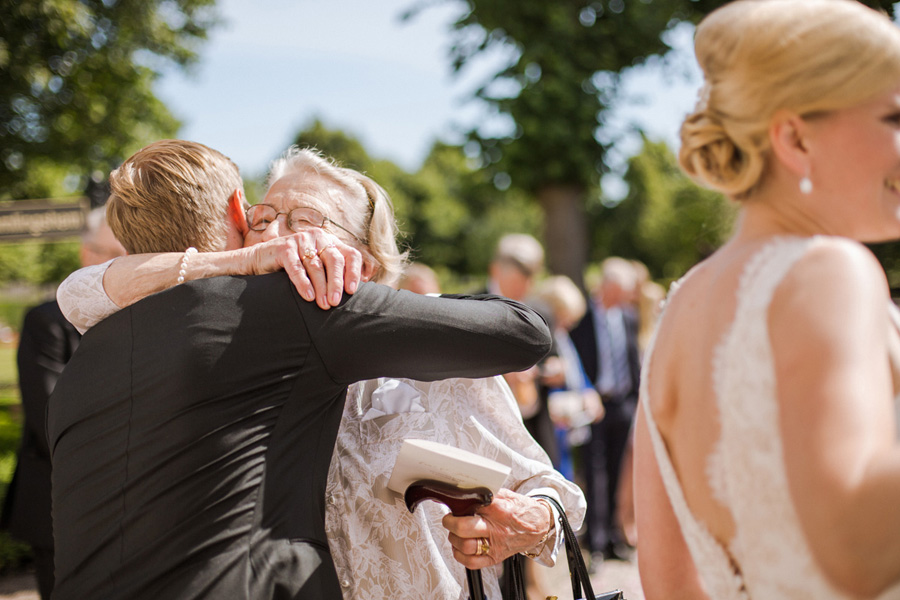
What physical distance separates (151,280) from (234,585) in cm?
66

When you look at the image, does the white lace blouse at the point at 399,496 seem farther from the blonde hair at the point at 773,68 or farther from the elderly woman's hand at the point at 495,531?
the blonde hair at the point at 773,68

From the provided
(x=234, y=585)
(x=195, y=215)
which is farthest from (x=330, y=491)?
(x=195, y=215)

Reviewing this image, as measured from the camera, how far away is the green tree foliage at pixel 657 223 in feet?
128

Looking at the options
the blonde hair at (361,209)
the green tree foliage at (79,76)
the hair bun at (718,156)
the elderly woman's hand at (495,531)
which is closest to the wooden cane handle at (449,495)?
the elderly woman's hand at (495,531)

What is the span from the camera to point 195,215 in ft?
5.58

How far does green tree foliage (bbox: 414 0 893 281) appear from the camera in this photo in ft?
41.4

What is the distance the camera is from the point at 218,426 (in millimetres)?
1448

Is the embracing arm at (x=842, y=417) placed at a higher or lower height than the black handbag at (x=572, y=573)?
higher

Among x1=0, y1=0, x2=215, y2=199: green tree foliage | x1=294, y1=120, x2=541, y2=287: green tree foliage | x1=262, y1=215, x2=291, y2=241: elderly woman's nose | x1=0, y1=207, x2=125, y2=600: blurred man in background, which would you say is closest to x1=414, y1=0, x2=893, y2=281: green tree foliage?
x1=0, y1=0, x2=215, y2=199: green tree foliage

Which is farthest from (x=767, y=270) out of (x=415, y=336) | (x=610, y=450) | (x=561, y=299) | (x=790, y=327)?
(x=610, y=450)

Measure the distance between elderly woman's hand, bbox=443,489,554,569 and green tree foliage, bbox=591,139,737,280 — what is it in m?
29.6

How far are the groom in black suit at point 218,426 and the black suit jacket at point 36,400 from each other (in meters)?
2.04

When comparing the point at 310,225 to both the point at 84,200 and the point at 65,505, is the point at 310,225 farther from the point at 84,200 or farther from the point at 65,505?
the point at 84,200

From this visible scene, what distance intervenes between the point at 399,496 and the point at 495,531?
0.26 m
